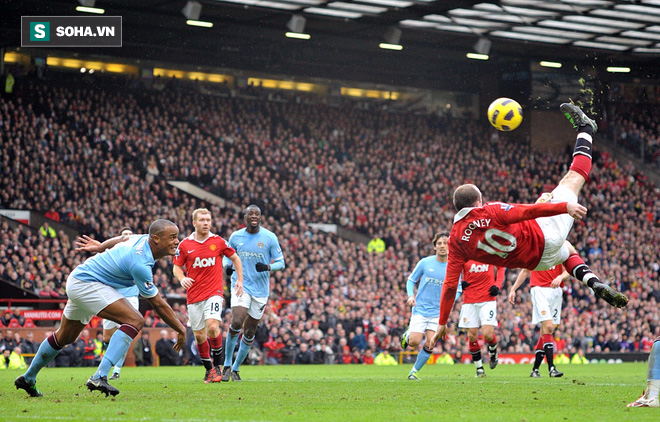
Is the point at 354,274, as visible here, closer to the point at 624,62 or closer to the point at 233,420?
the point at 624,62

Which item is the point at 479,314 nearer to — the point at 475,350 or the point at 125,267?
the point at 475,350

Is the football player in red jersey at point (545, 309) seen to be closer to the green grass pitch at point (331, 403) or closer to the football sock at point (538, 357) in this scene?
the football sock at point (538, 357)

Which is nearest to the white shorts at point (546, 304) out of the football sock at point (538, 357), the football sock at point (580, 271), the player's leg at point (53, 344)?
the football sock at point (538, 357)

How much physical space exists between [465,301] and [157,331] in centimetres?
1107

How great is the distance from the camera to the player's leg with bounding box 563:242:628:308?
28.8 feet

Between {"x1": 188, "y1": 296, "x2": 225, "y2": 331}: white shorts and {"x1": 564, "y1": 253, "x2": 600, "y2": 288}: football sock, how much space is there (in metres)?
5.75

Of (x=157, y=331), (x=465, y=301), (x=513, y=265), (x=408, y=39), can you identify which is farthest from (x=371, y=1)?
(x=513, y=265)

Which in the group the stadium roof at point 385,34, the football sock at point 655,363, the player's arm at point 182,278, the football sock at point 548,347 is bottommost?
the football sock at point 548,347

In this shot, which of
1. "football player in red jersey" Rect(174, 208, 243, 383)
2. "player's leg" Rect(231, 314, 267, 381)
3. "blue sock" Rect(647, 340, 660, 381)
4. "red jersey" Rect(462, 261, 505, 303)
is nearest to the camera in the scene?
"blue sock" Rect(647, 340, 660, 381)

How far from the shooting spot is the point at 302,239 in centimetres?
3175

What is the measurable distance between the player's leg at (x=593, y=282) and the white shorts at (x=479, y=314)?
5.38m

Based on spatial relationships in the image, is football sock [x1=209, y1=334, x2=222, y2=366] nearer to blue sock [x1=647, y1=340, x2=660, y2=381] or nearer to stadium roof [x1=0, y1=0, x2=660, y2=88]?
blue sock [x1=647, y1=340, x2=660, y2=381]

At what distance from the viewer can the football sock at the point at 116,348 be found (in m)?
9.13

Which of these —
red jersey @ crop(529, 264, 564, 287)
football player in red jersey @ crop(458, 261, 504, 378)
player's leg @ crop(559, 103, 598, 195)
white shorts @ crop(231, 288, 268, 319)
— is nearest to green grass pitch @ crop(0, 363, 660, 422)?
white shorts @ crop(231, 288, 268, 319)
